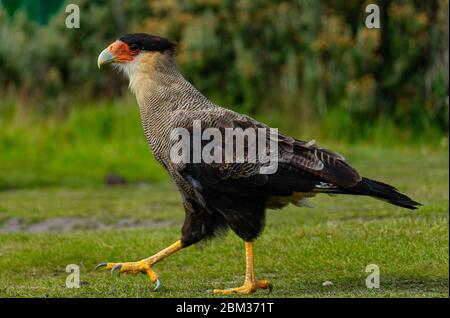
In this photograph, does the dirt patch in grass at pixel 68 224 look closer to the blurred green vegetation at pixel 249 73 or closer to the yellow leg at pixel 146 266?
the yellow leg at pixel 146 266

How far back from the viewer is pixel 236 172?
22.1 feet

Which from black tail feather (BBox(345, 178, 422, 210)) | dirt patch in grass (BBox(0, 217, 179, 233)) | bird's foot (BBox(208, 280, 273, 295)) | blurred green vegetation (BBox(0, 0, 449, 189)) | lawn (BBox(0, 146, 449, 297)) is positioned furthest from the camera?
blurred green vegetation (BBox(0, 0, 449, 189))

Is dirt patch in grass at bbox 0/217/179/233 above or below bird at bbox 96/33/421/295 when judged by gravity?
below

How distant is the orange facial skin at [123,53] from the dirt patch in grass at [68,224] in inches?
162

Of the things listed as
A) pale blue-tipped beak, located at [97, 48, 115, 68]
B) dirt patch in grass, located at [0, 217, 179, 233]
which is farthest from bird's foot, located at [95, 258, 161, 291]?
dirt patch in grass, located at [0, 217, 179, 233]

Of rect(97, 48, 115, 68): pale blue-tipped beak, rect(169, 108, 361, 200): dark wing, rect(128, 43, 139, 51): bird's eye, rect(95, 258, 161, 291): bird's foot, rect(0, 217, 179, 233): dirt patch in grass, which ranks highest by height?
rect(128, 43, 139, 51): bird's eye

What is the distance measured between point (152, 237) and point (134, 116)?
8282mm

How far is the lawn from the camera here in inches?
291

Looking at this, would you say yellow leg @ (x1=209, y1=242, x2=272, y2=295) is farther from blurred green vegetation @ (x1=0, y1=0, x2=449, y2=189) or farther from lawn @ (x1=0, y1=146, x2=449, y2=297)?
blurred green vegetation @ (x1=0, y1=0, x2=449, y2=189)

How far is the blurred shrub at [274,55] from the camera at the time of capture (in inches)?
720

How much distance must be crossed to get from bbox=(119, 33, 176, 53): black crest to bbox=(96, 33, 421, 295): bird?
173 millimetres

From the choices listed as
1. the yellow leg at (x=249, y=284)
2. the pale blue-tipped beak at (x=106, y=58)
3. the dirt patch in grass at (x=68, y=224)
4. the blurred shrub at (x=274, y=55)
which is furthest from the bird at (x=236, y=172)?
the blurred shrub at (x=274, y=55)

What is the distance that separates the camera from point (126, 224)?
11.4 metres
